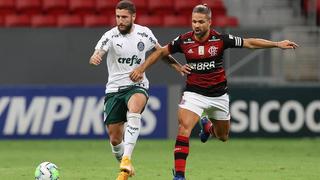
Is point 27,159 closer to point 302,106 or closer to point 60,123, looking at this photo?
point 60,123

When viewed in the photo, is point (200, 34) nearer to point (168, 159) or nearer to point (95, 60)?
point (95, 60)

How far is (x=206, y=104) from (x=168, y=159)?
369 cm

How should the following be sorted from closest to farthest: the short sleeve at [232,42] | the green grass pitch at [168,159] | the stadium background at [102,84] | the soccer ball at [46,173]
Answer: the soccer ball at [46,173] < the short sleeve at [232,42] < the green grass pitch at [168,159] < the stadium background at [102,84]

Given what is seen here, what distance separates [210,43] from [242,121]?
25.2 feet

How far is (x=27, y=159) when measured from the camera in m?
14.3

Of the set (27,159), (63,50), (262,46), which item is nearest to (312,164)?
(262,46)

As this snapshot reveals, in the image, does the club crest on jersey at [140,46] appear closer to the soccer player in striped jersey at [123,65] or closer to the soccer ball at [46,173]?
the soccer player in striped jersey at [123,65]

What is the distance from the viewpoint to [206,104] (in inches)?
422

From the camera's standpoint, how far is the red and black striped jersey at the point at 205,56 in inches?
417

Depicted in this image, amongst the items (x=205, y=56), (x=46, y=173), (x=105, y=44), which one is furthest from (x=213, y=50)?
(x=46, y=173)

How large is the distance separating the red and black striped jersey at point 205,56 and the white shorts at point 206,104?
0.07m

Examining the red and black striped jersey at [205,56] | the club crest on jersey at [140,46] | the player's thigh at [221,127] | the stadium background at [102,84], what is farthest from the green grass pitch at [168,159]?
the club crest on jersey at [140,46]

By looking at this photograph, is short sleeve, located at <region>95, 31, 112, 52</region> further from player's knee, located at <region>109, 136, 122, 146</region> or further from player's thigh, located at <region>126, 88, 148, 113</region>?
player's knee, located at <region>109, 136, 122, 146</region>

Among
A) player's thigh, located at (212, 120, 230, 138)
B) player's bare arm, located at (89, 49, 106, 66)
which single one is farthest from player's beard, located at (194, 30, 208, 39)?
player's thigh, located at (212, 120, 230, 138)
